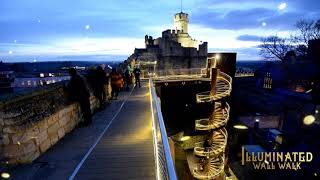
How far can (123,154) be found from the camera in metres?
6.22

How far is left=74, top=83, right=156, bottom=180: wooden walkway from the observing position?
5.13 meters

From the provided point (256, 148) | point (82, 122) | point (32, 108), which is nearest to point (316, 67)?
point (256, 148)

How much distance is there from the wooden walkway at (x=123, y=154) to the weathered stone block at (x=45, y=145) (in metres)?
1.21

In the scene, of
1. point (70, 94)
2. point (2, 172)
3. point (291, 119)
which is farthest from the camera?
point (291, 119)

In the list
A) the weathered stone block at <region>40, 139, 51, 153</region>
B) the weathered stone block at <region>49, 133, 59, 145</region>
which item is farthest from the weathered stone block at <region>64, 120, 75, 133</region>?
the weathered stone block at <region>40, 139, 51, 153</region>

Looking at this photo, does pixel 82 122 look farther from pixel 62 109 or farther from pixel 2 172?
pixel 2 172

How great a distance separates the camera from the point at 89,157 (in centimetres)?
600

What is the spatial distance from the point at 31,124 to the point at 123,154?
2.29 meters

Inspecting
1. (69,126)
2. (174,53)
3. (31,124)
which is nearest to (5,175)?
(31,124)

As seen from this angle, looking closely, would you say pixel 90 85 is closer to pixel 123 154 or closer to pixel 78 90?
pixel 78 90

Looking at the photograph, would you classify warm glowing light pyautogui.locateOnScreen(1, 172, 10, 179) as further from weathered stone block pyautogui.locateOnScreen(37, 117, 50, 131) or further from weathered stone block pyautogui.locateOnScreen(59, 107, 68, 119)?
weathered stone block pyautogui.locateOnScreen(59, 107, 68, 119)

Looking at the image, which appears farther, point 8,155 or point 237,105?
point 237,105

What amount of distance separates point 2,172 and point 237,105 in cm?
4468

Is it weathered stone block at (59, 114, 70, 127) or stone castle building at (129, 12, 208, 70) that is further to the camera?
stone castle building at (129, 12, 208, 70)
